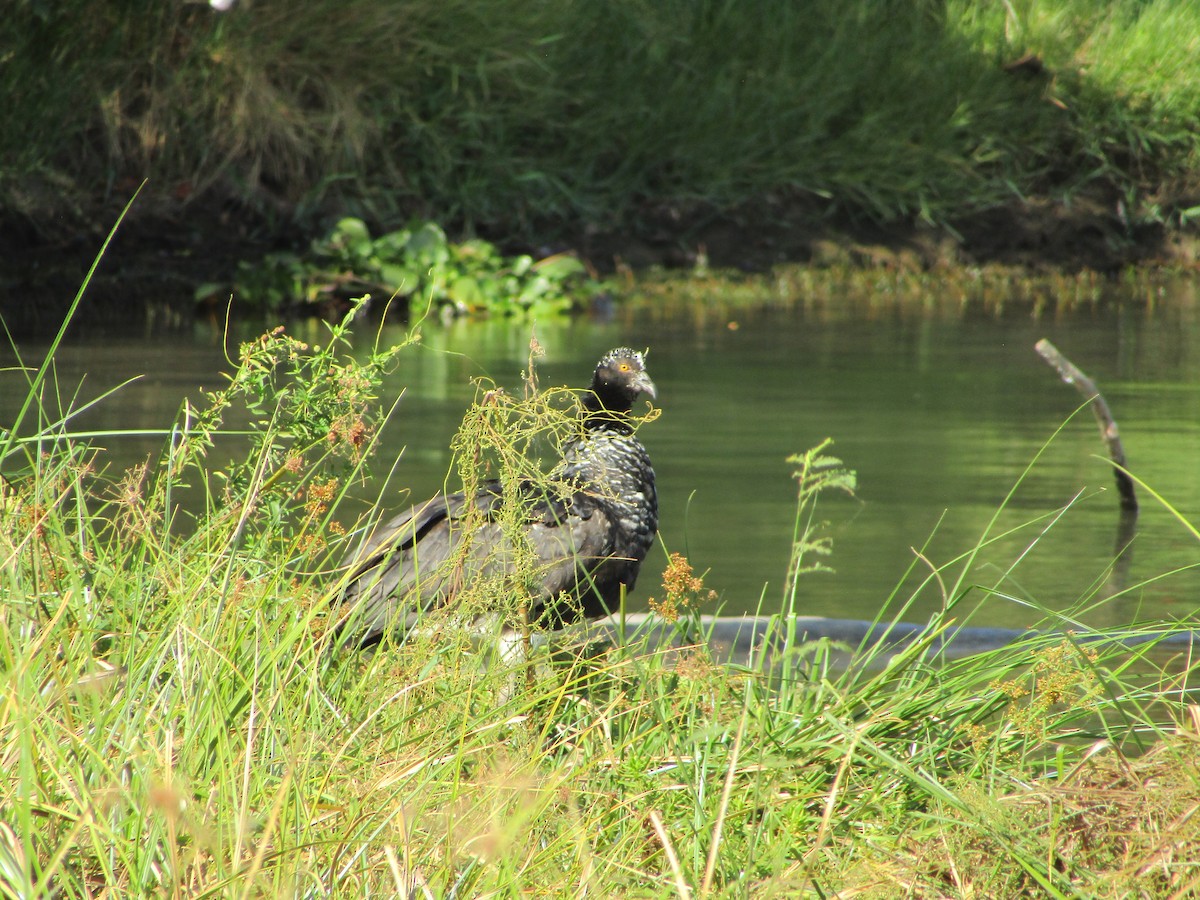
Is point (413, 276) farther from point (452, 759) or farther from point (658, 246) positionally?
point (452, 759)

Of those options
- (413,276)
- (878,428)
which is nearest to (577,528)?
(878,428)

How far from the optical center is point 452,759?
100.0 inches

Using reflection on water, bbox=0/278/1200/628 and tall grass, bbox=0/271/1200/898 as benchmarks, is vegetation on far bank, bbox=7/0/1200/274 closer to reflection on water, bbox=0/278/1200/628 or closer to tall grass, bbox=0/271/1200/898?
reflection on water, bbox=0/278/1200/628

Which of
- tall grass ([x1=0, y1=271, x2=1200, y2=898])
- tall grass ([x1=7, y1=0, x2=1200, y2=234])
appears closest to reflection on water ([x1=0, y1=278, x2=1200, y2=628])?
tall grass ([x1=0, y1=271, x2=1200, y2=898])

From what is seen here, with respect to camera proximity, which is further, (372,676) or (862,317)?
(862,317)

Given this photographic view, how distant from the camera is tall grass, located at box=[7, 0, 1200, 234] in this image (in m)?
13.4

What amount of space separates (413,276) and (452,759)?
34.9ft

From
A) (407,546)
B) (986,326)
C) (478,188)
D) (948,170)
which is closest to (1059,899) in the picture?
(407,546)

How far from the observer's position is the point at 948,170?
16188 mm

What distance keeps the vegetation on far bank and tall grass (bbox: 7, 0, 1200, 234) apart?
27mm

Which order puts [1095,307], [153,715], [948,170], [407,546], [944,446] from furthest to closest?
[948,170], [1095,307], [944,446], [407,546], [153,715]

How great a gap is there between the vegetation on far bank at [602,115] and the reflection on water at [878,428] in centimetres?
211

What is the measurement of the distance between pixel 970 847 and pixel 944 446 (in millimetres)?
5472

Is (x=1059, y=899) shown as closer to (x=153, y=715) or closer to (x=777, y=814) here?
(x=777, y=814)
